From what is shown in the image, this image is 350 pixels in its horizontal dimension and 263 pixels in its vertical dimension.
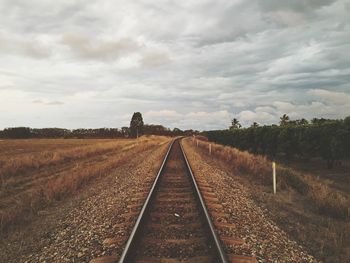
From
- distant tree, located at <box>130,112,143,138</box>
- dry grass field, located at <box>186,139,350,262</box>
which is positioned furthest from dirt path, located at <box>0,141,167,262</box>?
distant tree, located at <box>130,112,143,138</box>

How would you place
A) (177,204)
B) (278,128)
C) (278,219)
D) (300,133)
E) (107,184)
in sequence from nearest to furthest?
(278,219) < (177,204) < (107,184) < (300,133) < (278,128)

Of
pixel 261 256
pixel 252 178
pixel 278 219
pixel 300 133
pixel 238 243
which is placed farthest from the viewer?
pixel 300 133

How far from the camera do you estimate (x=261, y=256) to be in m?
5.04

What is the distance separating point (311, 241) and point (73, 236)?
15.6 feet

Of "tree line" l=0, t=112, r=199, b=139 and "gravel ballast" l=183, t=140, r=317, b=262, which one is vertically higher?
"tree line" l=0, t=112, r=199, b=139

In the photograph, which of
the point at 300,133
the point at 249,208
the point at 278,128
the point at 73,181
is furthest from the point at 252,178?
the point at 278,128

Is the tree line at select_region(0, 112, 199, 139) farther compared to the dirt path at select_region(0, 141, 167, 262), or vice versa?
the tree line at select_region(0, 112, 199, 139)

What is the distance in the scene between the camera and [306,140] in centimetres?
2886

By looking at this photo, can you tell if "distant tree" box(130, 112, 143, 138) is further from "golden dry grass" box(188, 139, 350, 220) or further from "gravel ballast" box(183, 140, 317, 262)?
"gravel ballast" box(183, 140, 317, 262)

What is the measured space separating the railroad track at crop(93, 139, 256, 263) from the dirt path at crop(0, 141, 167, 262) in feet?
1.67

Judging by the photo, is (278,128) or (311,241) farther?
(278,128)

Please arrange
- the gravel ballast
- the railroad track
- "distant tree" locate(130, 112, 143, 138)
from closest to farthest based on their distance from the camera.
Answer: the railroad track
the gravel ballast
"distant tree" locate(130, 112, 143, 138)

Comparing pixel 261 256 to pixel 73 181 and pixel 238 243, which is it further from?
pixel 73 181

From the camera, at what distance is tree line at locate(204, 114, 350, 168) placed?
80.8 ft
